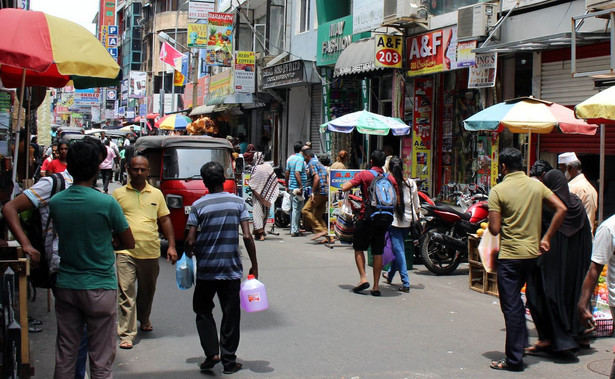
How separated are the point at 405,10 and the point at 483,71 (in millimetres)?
2870

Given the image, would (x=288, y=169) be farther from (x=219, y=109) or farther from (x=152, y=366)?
(x=219, y=109)

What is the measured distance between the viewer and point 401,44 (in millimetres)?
16938

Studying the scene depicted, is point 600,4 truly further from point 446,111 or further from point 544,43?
point 446,111

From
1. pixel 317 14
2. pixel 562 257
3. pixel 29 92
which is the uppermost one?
pixel 317 14

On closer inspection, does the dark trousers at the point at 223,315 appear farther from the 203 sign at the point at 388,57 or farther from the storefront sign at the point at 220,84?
the storefront sign at the point at 220,84

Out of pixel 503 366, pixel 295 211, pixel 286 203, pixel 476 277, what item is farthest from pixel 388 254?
pixel 286 203

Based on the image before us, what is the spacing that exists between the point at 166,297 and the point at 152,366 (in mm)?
2774

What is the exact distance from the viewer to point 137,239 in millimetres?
6570

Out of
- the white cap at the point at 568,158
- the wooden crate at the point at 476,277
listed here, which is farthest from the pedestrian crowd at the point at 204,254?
the wooden crate at the point at 476,277

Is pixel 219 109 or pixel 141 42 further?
pixel 141 42

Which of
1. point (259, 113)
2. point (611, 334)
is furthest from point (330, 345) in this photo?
point (259, 113)

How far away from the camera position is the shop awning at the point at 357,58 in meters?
17.0

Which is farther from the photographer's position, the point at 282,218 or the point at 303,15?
the point at 303,15

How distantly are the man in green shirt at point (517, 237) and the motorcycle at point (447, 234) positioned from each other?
14.7 ft
